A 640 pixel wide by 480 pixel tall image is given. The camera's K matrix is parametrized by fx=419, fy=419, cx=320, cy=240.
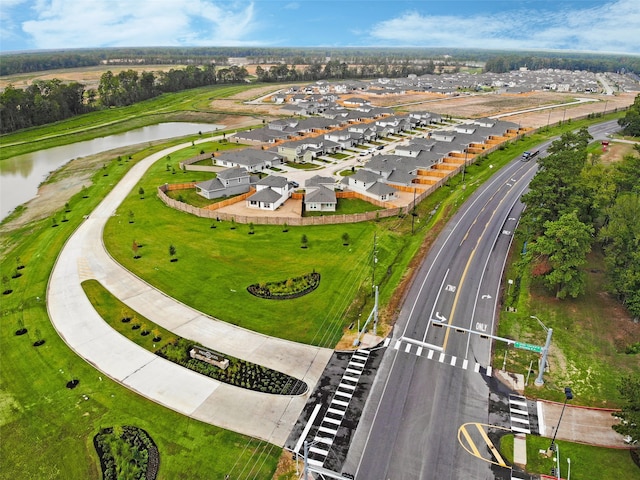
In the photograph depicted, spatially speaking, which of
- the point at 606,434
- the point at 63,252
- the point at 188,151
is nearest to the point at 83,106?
the point at 188,151

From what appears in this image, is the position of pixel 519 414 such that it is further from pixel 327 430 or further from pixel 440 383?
pixel 327 430

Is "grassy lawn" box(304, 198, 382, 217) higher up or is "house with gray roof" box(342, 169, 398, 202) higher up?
"house with gray roof" box(342, 169, 398, 202)

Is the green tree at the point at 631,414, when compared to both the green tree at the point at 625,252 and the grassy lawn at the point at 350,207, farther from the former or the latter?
the grassy lawn at the point at 350,207

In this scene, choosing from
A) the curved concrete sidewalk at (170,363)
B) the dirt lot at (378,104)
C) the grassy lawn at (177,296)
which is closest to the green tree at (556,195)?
the grassy lawn at (177,296)

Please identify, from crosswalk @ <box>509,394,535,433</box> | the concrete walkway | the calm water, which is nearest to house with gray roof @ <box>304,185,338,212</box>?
crosswalk @ <box>509,394,535,433</box>

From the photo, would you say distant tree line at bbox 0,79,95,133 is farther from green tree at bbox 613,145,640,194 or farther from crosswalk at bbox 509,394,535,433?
green tree at bbox 613,145,640,194

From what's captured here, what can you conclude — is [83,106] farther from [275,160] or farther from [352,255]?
[352,255]
